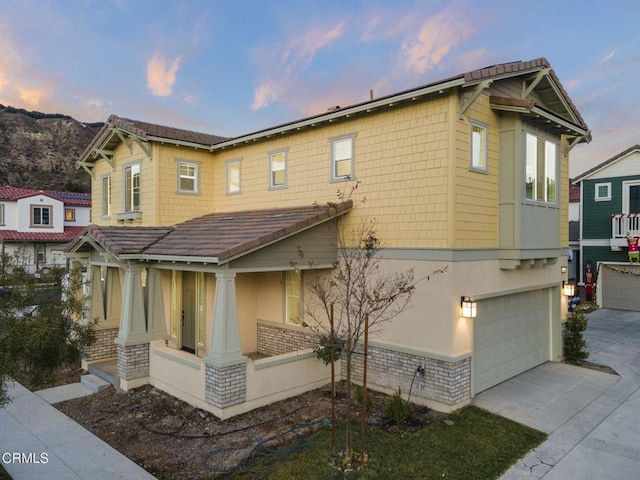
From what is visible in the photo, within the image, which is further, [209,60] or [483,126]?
[209,60]

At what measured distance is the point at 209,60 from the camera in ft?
70.7

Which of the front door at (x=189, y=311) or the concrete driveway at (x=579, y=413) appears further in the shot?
the front door at (x=189, y=311)

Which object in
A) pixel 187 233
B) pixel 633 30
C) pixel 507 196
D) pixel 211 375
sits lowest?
pixel 211 375

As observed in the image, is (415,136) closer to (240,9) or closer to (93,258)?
(93,258)

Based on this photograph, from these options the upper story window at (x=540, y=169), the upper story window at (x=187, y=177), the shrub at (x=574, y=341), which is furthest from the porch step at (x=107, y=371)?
the shrub at (x=574, y=341)

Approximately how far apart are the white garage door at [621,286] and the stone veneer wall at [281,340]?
17650mm

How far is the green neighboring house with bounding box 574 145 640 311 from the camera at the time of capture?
64.0ft

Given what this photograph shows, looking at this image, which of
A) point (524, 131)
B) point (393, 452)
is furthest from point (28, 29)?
point (393, 452)

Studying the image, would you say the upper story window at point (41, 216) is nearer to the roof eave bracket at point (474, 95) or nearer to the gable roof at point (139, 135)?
the gable roof at point (139, 135)

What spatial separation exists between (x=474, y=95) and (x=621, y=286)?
58.0ft

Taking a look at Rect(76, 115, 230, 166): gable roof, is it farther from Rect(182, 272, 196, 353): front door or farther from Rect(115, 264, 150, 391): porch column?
Rect(115, 264, 150, 391): porch column

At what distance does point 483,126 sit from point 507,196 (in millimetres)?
1683

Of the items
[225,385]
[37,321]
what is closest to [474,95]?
[225,385]

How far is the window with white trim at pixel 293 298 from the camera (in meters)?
11.0
